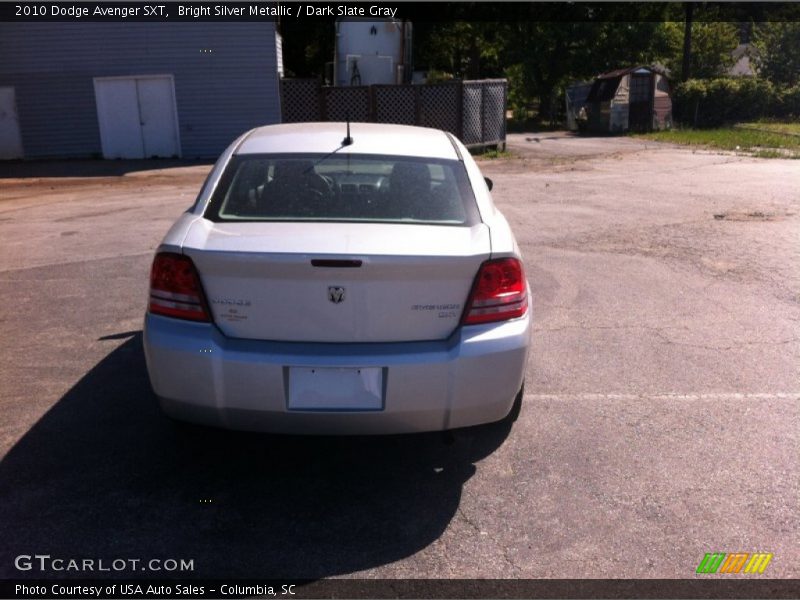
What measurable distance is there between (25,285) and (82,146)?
54.5 ft

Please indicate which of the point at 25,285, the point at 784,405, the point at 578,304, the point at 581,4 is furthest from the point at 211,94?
the point at 581,4

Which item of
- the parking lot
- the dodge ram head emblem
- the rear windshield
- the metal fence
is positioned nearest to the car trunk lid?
the dodge ram head emblem

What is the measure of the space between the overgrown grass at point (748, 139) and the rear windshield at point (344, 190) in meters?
19.7

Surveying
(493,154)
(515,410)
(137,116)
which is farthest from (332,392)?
(137,116)

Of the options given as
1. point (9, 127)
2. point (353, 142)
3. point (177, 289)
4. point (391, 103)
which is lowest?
point (9, 127)

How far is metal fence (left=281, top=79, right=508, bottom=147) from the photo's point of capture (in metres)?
21.5

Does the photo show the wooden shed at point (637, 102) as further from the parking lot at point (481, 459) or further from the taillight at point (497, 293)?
the taillight at point (497, 293)

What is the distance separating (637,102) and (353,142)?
33.0 meters

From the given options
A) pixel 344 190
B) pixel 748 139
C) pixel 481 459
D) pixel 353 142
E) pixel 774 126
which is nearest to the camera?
pixel 481 459

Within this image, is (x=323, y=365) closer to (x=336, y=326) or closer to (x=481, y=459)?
(x=336, y=326)

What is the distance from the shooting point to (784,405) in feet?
15.3

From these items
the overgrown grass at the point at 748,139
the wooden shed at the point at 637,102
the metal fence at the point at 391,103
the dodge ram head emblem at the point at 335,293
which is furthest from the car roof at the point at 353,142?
the wooden shed at the point at 637,102

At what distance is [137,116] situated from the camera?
22516mm

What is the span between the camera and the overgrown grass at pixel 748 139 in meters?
23.0
